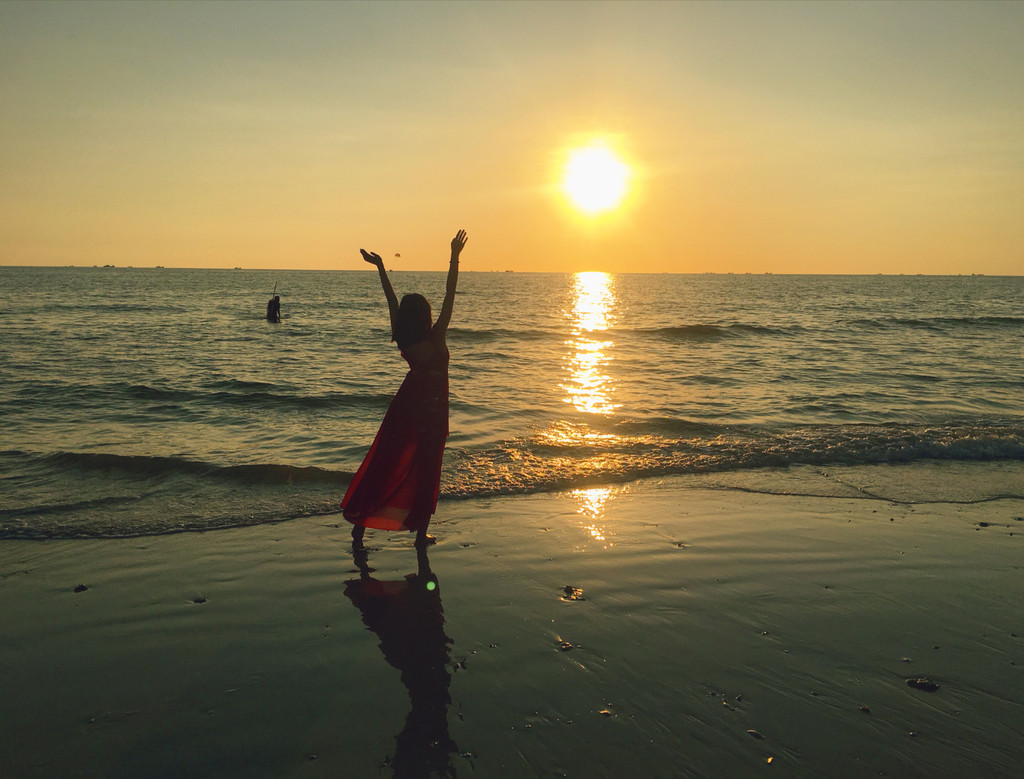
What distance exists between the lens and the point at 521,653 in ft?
13.0

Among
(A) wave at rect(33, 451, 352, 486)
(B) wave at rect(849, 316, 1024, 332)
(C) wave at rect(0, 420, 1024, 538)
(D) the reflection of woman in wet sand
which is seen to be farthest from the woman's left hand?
(B) wave at rect(849, 316, 1024, 332)

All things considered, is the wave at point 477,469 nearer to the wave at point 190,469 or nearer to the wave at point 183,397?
the wave at point 190,469

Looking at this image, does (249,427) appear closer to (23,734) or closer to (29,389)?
(29,389)

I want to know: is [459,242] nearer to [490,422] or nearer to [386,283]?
[386,283]

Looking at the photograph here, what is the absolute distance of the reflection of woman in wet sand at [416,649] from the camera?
305 cm

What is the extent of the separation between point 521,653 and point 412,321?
260 centimetres

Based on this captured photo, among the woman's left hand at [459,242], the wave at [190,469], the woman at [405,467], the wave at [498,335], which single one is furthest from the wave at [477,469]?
the wave at [498,335]

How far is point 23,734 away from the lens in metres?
3.18

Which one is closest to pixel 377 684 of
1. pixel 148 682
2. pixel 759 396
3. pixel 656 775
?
pixel 148 682

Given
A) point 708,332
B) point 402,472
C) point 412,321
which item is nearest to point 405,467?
point 402,472

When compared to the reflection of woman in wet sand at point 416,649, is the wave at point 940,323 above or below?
above

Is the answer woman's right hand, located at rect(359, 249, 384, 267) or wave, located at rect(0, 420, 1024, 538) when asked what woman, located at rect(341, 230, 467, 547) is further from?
wave, located at rect(0, 420, 1024, 538)

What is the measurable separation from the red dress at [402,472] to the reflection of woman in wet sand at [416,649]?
13.5 inches

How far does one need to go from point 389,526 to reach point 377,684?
209 centimetres
